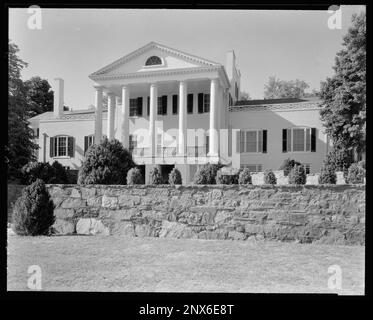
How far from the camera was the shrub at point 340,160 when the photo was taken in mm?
11386

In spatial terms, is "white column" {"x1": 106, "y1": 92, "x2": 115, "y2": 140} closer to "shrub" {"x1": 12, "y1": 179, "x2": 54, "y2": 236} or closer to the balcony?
the balcony

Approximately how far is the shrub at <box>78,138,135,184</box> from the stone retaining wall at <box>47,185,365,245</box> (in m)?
1.55

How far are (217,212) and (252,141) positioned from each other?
31.0ft

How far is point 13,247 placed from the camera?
6.00 meters

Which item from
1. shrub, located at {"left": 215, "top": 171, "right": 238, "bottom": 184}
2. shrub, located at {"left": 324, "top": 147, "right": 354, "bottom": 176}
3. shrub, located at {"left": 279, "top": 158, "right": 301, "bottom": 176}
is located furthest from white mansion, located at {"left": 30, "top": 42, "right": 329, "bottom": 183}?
shrub, located at {"left": 215, "top": 171, "right": 238, "bottom": 184}

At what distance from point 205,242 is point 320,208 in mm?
2314

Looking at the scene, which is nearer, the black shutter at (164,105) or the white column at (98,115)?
the white column at (98,115)

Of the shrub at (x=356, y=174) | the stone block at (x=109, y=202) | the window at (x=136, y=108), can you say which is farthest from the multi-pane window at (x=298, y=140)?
the stone block at (x=109, y=202)

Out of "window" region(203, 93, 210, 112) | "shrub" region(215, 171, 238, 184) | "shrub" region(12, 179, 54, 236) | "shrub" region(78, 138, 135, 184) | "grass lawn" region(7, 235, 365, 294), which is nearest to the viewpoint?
"grass lawn" region(7, 235, 365, 294)

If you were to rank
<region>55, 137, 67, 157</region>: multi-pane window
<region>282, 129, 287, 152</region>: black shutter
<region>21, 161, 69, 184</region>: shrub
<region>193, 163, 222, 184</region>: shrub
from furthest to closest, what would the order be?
1. <region>55, 137, 67, 157</region>: multi-pane window
2. <region>282, 129, 287, 152</region>: black shutter
3. <region>193, 163, 222, 184</region>: shrub
4. <region>21, 161, 69, 184</region>: shrub

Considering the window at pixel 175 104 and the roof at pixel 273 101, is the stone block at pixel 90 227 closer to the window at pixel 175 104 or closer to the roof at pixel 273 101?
the window at pixel 175 104

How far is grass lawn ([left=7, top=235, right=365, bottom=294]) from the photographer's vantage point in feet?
16.9

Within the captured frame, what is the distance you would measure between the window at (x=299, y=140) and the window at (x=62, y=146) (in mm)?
10378
